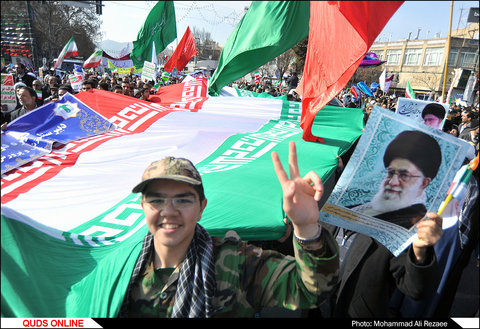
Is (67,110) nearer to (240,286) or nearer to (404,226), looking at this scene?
(240,286)

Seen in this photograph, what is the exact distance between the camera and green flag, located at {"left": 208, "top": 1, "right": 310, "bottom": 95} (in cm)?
224

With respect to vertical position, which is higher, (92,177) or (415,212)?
(415,212)

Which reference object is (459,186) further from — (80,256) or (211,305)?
(80,256)

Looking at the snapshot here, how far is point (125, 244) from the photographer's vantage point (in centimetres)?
182

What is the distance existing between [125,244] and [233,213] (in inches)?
27.6

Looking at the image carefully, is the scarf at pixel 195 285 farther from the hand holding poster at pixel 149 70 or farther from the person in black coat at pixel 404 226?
the hand holding poster at pixel 149 70

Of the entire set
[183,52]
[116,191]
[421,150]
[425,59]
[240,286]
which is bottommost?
[116,191]

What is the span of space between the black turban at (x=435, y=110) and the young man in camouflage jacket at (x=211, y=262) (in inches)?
120

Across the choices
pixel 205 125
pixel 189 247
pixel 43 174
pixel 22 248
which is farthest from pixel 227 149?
pixel 22 248

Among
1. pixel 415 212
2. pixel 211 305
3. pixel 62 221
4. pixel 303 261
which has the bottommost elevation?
pixel 62 221

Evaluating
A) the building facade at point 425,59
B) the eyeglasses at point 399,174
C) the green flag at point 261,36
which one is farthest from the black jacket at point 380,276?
the building facade at point 425,59

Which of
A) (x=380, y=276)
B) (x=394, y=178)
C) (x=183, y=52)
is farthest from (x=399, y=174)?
(x=183, y=52)

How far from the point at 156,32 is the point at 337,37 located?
775cm

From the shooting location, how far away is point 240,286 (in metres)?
1.43
